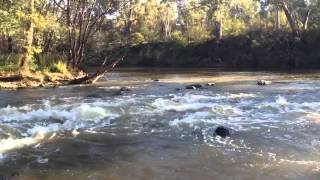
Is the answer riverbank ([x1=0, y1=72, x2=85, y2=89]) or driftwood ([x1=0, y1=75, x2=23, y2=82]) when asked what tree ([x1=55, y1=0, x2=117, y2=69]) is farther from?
driftwood ([x1=0, y1=75, x2=23, y2=82])

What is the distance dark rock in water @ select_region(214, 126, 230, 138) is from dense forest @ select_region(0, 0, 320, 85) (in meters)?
16.8

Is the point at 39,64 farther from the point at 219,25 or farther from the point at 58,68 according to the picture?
the point at 219,25

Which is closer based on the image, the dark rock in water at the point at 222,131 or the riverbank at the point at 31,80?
the dark rock in water at the point at 222,131

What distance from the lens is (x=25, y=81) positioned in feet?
102

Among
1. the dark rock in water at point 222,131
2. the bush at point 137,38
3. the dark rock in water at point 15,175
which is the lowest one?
the dark rock in water at point 15,175

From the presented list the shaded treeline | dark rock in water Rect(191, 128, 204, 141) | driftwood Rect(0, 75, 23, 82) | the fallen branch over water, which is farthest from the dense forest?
dark rock in water Rect(191, 128, 204, 141)

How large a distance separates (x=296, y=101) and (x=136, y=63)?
5031cm

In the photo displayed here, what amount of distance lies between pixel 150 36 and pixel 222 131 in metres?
73.2

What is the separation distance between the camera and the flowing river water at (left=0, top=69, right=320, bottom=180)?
1136cm

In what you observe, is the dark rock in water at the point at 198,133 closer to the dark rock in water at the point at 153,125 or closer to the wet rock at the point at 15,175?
the dark rock in water at the point at 153,125

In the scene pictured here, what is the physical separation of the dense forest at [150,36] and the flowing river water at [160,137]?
1032cm

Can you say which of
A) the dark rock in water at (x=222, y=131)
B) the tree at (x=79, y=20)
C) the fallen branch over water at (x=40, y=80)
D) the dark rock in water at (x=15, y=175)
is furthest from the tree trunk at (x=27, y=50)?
the dark rock in water at (x=15, y=175)

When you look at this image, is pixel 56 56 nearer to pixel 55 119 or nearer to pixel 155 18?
pixel 55 119

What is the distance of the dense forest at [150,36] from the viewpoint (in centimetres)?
3453
